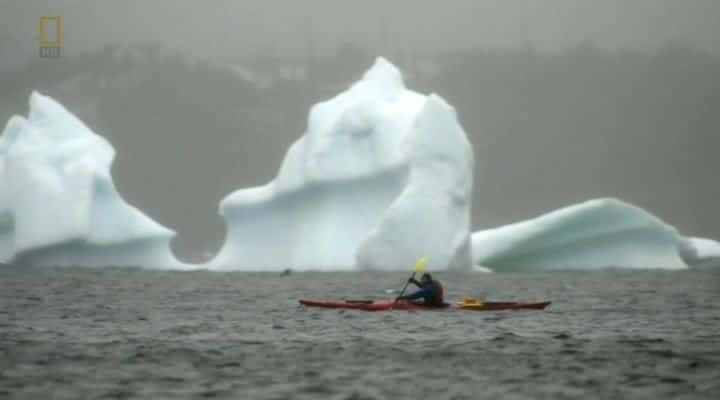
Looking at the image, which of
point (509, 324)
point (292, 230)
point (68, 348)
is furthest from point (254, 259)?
point (68, 348)

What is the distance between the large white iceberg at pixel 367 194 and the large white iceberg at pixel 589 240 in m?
3.01

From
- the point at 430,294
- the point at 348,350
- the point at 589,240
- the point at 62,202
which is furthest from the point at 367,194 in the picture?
the point at 348,350

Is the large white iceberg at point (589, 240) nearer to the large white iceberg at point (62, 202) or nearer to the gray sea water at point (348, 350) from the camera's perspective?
the large white iceberg at point (62, 202)

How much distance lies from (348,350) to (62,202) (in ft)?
104

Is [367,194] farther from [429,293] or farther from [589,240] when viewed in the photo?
[429,293]

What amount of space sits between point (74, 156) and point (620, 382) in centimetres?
3729

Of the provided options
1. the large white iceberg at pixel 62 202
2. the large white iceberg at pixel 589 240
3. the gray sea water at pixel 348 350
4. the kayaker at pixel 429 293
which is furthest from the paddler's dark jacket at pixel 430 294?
the large white iceberg at pixel 62 202

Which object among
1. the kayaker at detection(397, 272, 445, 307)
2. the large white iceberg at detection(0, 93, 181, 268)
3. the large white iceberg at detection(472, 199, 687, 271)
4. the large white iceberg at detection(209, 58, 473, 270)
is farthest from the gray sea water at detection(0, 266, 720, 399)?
the large white iceberg at detection(0, 93, 181, 268)

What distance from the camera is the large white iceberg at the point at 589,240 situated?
1706 inches

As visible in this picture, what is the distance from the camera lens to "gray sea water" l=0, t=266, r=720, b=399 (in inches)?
527

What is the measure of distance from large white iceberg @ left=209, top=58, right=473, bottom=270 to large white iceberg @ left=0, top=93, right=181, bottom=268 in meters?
3.71

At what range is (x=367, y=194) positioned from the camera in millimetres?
47500

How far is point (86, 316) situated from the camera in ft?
77.9

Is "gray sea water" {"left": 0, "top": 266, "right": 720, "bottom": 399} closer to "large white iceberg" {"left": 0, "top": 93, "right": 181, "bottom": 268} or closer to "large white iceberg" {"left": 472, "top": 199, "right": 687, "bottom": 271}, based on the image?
"large white iceberg" {"left": 472, "top": 199, "right": 687, "bottom": 271}
